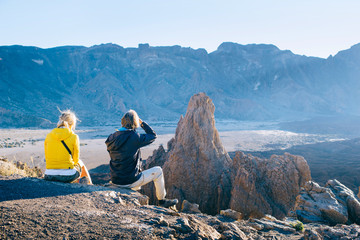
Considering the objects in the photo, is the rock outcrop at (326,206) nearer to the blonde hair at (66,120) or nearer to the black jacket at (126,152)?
the black jacket at (126,152)

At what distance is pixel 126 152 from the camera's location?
130 inches

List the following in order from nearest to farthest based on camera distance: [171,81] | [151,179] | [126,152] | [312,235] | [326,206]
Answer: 1. [312,235]
2. [126,152]
3. [151,179]
4. [326,206]
5. [171,81]

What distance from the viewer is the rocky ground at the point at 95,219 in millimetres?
2148

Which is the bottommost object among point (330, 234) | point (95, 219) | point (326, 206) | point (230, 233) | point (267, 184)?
point (267, 184)

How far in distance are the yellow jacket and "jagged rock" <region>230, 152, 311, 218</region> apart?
4660 millimetres

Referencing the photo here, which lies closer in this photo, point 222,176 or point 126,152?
point 126,152

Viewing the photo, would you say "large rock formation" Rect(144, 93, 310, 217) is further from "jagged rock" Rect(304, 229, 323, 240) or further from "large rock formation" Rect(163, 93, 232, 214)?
"jagged rock" Rect(304, 229, 323, 240)

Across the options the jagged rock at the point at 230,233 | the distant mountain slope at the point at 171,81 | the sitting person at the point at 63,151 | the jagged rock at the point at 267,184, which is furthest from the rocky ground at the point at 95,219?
the distant mountain slope at the point at 171,81

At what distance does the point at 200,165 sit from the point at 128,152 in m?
5.00

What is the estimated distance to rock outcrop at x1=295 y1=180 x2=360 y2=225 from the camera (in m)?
4.52

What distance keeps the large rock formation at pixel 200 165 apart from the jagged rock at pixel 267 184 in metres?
0.56

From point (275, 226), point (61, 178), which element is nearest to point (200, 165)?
point (275, 226)

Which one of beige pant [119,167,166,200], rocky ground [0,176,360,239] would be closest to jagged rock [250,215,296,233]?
rocky ground [0,176,360,239]

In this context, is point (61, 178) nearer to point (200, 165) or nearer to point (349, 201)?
point (200, 165)
